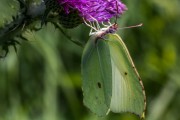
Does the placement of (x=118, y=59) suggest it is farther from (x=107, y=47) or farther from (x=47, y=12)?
(x=47, y=12)

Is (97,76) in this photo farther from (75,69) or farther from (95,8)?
(75,69)

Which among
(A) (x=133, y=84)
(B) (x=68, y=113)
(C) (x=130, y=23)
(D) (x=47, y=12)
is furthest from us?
(C) (x=130, y=23)

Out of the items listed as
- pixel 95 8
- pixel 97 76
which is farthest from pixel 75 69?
pixel 95 8

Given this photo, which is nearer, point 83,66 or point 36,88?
point 83,66

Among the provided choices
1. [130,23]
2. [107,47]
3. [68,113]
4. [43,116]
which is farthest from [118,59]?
[130,23]

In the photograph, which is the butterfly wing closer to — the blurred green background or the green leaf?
the green leaf

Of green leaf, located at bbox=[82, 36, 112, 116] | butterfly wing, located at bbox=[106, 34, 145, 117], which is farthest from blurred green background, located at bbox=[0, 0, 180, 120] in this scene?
butterfly wing, located at bbox=[106, 34, 145, 117]

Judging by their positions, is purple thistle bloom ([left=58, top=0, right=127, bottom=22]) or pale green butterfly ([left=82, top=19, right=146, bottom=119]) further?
pale green butterfly ([left=82, top=19, right=146, bottom=119])
